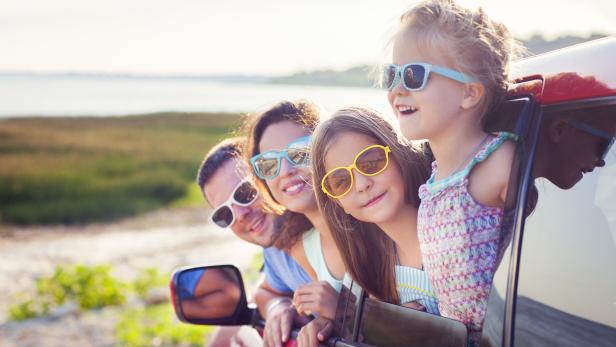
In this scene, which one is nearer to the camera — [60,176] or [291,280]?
[291,280]

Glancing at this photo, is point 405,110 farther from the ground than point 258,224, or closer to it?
farther from the ground

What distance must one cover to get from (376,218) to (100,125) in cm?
3698

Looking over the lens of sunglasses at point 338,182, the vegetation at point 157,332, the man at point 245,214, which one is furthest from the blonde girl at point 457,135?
the vegetation at point 157,332

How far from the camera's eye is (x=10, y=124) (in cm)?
3481

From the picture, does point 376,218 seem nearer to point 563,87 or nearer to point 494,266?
point 494,266

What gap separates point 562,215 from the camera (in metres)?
1.42

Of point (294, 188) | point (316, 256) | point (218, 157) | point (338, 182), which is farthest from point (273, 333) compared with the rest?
point (218, 157)

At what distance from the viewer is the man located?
2.86m

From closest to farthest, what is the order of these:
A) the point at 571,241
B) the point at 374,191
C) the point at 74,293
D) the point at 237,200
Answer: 1. the point at 571,241
2. the point at 374,191
3. the point at 237,200
4. the point at 74,293

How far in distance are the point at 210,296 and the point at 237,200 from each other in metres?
0.43

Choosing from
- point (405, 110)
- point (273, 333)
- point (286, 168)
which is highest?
point (405, 110)

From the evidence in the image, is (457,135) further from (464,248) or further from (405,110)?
(464,248)

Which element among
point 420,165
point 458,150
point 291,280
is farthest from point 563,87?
point 291,280

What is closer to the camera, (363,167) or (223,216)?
(363,167)
